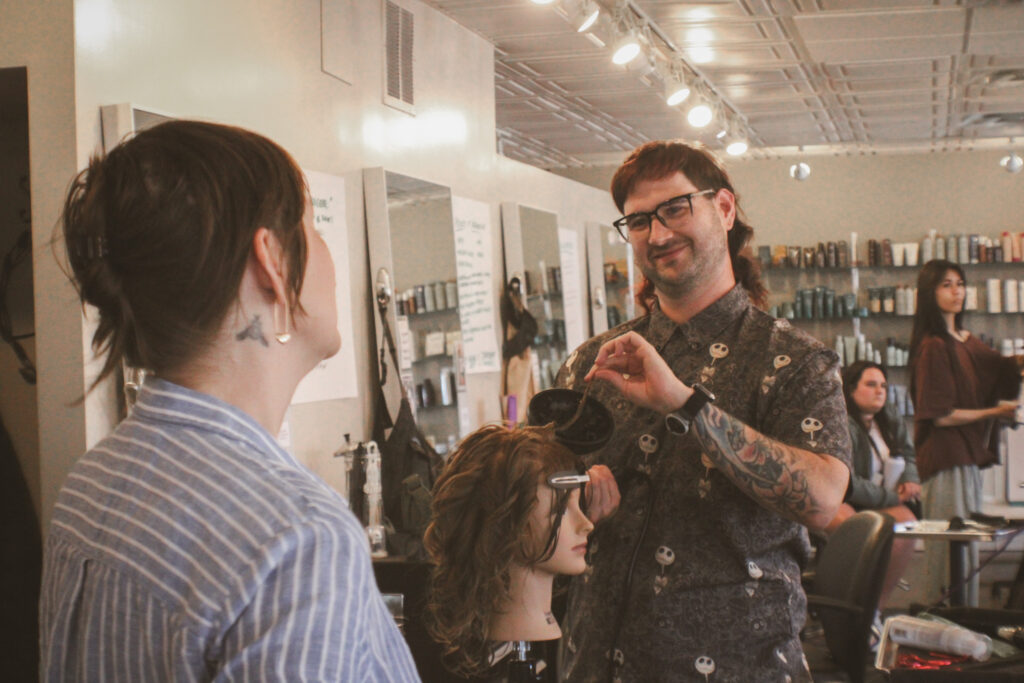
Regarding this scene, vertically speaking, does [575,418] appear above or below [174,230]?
below

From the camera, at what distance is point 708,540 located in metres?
1.74

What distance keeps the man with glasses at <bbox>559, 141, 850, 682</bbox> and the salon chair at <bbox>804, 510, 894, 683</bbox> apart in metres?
2.29

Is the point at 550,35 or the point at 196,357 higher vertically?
the point at 550,35

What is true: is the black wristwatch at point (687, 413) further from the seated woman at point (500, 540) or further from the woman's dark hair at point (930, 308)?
the woman's dark hair at point (930, 308)

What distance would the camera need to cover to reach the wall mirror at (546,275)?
18.0 ft

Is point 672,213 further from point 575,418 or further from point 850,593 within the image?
point 850,593

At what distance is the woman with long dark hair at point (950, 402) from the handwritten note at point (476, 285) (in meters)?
2.28

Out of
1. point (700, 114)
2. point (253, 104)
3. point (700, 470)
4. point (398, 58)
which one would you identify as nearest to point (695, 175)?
point (700, 470)

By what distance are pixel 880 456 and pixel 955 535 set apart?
2.75 feet

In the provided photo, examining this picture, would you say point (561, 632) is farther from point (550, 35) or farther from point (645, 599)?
point (550, 35)

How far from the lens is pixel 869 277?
396 inches

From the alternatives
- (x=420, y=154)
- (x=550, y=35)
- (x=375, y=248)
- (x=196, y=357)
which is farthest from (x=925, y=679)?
(x=550, y=35)

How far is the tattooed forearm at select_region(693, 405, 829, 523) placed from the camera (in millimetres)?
Result: 1663

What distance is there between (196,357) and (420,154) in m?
3.79
